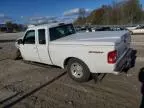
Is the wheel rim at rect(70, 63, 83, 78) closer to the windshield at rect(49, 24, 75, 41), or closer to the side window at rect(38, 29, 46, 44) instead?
the windshield at rect(49, 24, 75, 41)

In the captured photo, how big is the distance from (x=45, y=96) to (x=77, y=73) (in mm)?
1362

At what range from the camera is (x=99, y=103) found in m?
5.05

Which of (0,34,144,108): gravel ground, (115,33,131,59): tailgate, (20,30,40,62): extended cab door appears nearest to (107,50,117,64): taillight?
(115,33,131,59): tailgate

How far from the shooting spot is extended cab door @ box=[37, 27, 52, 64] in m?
7.19

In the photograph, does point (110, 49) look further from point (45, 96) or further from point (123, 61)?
point (45, 96)

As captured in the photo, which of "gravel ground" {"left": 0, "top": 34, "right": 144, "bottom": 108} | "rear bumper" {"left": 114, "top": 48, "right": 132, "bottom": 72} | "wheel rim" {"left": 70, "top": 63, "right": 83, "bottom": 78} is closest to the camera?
"gravel ground" {"left": 0, "top": 34, "right": 144, "bottom": 108}

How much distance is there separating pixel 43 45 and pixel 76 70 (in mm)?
1624

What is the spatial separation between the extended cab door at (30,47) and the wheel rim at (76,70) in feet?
6.32

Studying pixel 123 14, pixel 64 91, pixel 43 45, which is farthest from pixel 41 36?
pixel 123 14

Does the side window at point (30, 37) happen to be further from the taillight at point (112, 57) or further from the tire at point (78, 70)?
the taillight at point (112, 57)

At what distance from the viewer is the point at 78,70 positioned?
6.47 metres

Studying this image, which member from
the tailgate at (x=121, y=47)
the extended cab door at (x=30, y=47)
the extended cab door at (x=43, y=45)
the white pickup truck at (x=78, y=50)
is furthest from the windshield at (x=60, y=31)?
the tailgate at (x=121, y=47)

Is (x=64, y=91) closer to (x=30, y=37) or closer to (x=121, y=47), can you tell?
(x=121, y=47)

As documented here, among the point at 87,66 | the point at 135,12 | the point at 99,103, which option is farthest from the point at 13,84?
the point at 135,12
